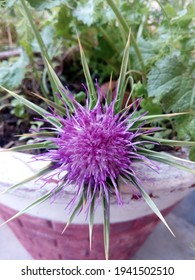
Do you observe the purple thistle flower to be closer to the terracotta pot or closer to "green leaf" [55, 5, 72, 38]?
the terracotta pot

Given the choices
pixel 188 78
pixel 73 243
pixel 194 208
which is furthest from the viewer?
pixel 194 208

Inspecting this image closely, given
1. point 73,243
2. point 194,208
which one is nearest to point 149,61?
point 73,243

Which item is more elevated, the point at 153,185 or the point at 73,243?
the point at 153,185

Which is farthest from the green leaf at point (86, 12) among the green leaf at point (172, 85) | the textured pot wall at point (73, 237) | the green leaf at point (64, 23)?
the textured pot wall at point (73, 237)

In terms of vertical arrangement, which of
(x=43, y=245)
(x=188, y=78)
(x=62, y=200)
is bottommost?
(x=43, y=245)

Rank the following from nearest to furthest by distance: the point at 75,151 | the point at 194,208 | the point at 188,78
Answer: the point at 75,151 → the point at 188,78 → the point at 194,208

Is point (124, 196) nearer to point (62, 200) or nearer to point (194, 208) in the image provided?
point (62, 200)
